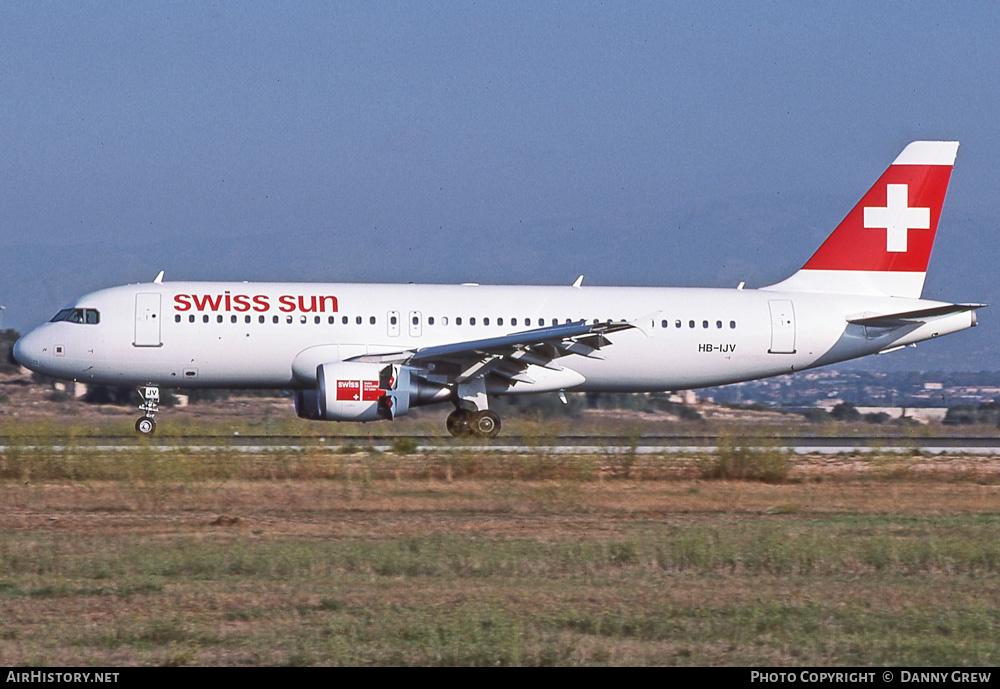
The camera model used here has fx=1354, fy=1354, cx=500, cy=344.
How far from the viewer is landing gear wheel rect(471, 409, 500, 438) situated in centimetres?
2747

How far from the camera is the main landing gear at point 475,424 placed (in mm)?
27484

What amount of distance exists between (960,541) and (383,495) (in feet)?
23.3

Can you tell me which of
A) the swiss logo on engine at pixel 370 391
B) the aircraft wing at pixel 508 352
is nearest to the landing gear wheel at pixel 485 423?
the aircraft wing at pixel 508 352

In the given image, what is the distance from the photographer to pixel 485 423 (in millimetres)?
27531

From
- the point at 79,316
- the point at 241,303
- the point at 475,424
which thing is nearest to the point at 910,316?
the point at 475,424

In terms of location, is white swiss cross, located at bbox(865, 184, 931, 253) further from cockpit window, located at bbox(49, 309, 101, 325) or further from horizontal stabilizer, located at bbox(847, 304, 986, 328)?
cockpit window, located at bbox(49, 309, 101, 325)

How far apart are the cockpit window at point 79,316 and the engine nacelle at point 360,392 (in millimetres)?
4810

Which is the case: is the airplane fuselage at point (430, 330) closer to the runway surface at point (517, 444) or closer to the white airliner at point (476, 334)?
the white airliner at point (476, 334)

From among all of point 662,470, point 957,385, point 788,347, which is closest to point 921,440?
point 788,347

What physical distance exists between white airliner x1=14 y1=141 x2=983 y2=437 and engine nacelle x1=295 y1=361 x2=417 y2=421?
3 cm

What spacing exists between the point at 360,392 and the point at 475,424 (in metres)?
2.99
